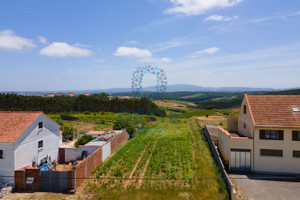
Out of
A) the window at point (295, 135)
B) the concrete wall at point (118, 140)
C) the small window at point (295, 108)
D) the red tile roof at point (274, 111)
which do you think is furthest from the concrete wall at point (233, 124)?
the concrete wall at point (118, 140)

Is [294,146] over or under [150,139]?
over

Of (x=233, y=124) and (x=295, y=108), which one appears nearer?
(x=295, y=108)

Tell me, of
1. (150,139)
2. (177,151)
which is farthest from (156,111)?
(177,151)

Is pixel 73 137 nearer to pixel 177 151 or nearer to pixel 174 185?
pixel 177 151

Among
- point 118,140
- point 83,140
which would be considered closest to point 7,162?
point 83,140

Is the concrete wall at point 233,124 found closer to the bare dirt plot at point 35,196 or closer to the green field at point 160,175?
the green field at point 160,175

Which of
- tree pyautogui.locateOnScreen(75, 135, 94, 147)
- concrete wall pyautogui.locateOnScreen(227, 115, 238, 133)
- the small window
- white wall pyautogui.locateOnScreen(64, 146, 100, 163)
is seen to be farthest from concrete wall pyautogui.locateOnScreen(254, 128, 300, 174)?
tree pyautogui.locateOnScreen(75, 135, 94, 147)

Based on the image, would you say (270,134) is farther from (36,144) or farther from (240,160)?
(36,144)
